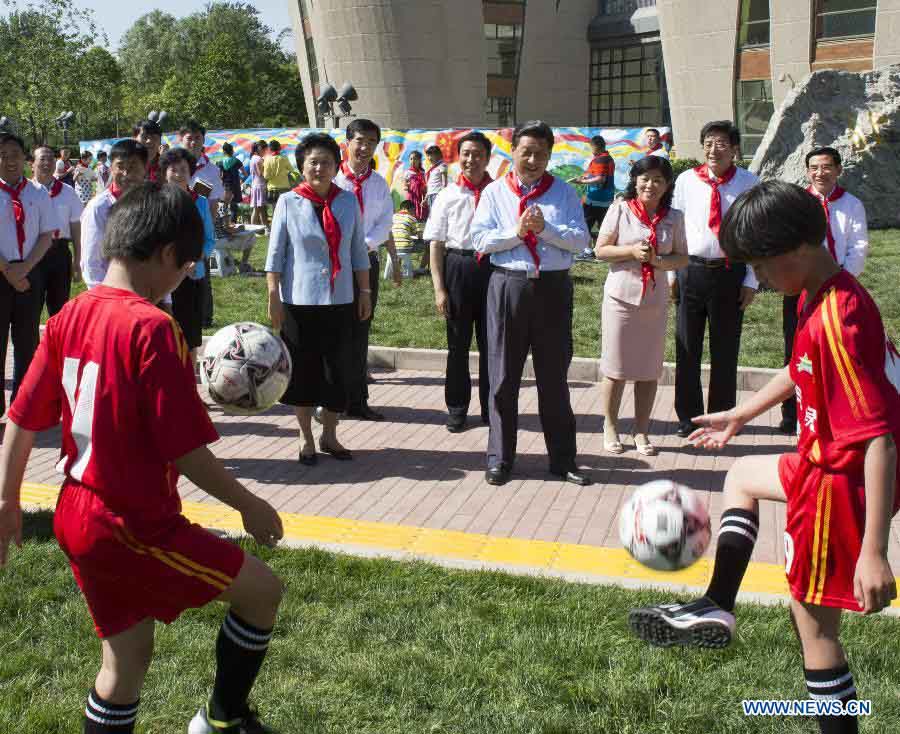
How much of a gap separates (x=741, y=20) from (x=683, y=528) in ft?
116

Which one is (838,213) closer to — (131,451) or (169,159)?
(169,159)

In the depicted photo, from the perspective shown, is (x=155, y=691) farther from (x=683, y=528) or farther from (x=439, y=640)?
(x=683, y=528)

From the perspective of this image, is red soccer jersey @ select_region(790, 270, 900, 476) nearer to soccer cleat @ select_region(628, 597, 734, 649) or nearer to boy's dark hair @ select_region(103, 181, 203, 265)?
Answer: soccer cleat @ select_region(628, 597, 734, 649)

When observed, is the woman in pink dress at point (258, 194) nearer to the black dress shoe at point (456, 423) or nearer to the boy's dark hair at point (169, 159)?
the boy's dark hair at point (169, 159)

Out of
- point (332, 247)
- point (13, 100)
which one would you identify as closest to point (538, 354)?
point (332, 247)

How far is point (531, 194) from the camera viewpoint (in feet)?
22.6

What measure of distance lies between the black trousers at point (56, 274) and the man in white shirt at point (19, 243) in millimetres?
338

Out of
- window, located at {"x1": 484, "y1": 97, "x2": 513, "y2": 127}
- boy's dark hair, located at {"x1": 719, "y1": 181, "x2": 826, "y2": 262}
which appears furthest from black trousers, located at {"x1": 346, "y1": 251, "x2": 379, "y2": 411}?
window, located at {"x1": 484, "y1": 97, "x2": 513, "y2": 127}

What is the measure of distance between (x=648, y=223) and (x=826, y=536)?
15.3 feet

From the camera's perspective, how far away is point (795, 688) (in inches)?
159

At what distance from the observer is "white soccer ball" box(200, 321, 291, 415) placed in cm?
507

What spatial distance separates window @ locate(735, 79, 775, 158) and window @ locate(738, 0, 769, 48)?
1380mm

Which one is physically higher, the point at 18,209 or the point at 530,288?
the point at 18,209

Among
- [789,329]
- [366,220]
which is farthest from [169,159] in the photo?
[789,329]
